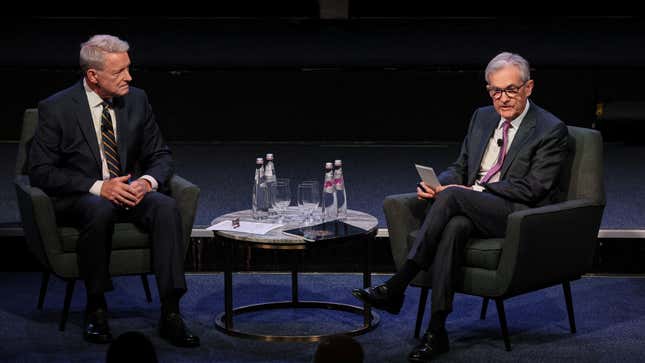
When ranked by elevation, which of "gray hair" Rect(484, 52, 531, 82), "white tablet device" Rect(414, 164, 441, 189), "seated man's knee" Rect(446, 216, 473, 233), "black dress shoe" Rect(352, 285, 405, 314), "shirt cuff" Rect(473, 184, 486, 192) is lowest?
"black dress shoe" Rect(352, 285, 405, 314)

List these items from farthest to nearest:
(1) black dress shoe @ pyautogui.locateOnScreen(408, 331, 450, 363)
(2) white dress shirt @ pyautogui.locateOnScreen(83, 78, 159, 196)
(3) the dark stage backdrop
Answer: (3) the dark stage backdrop
(2) white dress shirt @ pyautogui.locateOnScreen(83, 78, 159, 196)
(1) black dress shoe @ pyautogui.locateOnScreen(408, 331, 450, 363)

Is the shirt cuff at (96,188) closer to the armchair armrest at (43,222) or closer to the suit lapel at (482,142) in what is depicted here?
the armchair armrest at (43,222)

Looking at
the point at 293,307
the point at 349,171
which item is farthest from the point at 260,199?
the point at 349,171

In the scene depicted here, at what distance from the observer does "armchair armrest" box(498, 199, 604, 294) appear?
402 cm

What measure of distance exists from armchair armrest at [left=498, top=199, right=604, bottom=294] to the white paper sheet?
93 cm

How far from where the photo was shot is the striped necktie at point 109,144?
180 inches

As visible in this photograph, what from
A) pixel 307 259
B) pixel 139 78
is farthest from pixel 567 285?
pixel 139 78

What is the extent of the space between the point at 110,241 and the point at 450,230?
138 cm

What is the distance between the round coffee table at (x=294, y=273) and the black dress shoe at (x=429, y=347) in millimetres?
380

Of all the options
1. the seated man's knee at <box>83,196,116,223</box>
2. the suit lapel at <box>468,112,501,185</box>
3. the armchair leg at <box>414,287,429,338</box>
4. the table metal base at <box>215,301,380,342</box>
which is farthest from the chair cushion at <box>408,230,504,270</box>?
the seated man's knee at <box>83,196,116,223</box>

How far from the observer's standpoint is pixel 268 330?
4.45 m

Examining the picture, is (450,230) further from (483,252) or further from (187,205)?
(187,205)

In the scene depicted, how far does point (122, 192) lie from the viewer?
4.33 metres

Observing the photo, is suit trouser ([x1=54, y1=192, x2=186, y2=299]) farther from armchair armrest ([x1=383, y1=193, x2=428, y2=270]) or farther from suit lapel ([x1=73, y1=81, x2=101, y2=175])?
armchair armrest ([x1=383, y1=193, x2=428, y2=270])
